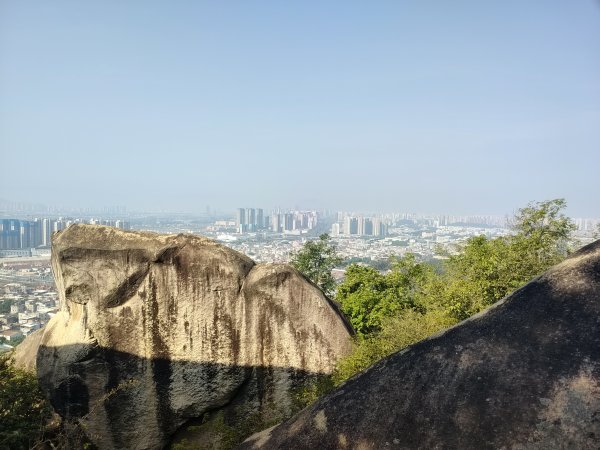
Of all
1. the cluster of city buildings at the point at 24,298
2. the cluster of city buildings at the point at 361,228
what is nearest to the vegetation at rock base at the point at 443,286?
the cluster of city buildings at the point at 24,298

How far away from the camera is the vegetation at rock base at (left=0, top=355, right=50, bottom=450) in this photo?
37.6 ft

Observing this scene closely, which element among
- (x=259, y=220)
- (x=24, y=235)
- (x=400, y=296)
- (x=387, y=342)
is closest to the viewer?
(x=387, y=342)

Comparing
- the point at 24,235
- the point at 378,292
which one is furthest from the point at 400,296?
the point at 24,235

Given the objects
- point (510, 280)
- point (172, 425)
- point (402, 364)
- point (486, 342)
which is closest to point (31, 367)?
point (172, 425)

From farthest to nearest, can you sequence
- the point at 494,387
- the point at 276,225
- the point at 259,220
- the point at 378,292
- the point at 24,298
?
the point at 259,220 < the point at 276,225 < the point at 24,298 < the point at 378,292 < the point at 494,387

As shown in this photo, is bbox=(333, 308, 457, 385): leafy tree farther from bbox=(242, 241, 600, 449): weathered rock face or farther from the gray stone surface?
the gray stone surface

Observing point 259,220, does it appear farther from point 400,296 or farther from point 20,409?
point 20,409

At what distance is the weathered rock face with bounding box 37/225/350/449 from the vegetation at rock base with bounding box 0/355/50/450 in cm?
40

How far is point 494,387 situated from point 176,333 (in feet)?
31.5

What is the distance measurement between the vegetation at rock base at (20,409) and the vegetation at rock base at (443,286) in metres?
7.65

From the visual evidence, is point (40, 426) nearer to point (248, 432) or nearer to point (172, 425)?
point (172, 425)

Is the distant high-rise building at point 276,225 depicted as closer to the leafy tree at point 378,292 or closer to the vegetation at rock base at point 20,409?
the leafy tree at point 378,292

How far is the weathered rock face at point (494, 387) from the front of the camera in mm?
5340

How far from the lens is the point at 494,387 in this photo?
5742 mm
